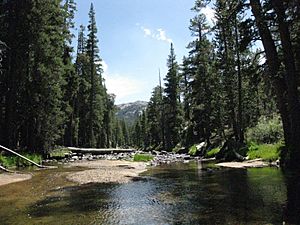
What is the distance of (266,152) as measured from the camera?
22.2m

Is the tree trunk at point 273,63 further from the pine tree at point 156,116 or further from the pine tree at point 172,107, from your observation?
the pine tree at point 156,116

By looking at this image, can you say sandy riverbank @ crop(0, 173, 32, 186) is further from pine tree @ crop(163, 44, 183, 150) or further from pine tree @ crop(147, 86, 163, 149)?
pine tree @ crop(147, 86, 163, 149)

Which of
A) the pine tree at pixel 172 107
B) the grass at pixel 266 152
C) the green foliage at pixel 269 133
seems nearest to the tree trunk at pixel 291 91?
the grass at pixel 266 152

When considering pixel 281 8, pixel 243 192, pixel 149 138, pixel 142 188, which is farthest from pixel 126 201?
pixel 149 138

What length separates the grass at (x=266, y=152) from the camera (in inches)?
801

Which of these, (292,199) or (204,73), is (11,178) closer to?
(292,199)

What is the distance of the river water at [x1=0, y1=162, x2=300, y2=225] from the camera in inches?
319

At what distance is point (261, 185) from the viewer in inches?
485

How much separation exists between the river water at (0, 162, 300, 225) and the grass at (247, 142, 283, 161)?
21.7ft

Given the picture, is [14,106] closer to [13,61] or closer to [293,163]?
[13,61]

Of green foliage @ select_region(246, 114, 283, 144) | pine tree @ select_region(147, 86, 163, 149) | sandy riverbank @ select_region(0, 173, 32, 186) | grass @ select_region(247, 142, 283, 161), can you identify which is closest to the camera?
sandy riverbank @ select_region(0, 173, 32, 186)

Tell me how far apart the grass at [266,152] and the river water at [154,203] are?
6.61m

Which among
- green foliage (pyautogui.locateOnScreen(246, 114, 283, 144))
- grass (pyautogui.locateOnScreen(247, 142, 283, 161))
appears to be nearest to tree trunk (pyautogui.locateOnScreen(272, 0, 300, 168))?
grass (pyautogui.locateOnScreen(247, 142, 283, 161))

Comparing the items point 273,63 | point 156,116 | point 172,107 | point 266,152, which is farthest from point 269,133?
point 156,116
